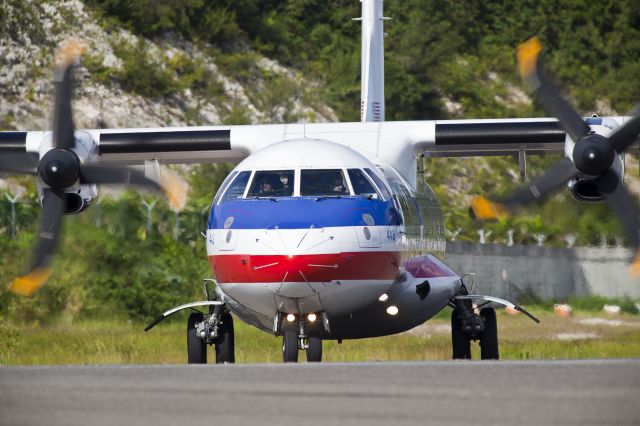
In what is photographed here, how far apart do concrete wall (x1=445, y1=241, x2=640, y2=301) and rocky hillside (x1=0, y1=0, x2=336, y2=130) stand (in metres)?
14.1

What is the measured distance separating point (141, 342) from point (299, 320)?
7.25 metres

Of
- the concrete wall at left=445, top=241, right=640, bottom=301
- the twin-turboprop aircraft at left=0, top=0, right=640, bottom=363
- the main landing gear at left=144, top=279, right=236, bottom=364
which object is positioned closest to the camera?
the twin-turboprop aircraft at left=0, top=0, right=640, bottom=363

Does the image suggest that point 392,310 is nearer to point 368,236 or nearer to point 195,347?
point 368,236

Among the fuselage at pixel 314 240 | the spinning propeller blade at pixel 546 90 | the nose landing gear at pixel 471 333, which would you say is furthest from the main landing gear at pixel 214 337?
the spinning propeller blade at pixel 546 90

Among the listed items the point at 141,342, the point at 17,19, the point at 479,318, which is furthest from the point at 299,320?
the point at 17,19

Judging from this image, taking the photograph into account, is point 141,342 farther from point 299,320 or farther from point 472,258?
point 472,258

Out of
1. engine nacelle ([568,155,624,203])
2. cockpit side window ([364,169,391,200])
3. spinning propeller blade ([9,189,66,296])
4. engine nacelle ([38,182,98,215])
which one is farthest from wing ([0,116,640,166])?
cockpit side window ([364,169,391,200])

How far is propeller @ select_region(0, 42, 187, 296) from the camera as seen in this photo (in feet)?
53.1

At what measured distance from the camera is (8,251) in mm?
24625

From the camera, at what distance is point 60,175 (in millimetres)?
16234

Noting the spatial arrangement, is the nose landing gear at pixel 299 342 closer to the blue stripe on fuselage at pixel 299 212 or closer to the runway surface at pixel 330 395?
the blue stripe on fuselage at pixel 299 212

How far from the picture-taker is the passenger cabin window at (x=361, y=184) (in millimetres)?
14047

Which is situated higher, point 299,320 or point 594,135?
point 594,135

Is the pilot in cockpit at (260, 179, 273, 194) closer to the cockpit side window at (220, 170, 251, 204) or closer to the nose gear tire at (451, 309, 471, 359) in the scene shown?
the cockpit side window at (220, 170, 251, 204)
